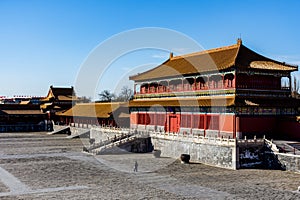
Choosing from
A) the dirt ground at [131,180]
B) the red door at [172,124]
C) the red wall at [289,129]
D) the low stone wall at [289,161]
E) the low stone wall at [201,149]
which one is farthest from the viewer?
the red door at [172,124]

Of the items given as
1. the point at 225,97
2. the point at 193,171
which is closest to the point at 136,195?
the point at 193,171

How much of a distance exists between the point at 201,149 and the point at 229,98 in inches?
195

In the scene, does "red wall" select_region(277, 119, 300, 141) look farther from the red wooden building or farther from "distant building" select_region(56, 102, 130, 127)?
"distant building" select_region(56, 102, 130, 127)

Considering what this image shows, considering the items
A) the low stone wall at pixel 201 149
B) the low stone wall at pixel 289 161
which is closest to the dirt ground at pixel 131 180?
the low stone wall at pixel 289 161

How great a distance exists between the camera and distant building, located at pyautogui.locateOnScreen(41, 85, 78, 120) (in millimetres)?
75562

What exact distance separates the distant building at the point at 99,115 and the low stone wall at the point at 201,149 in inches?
618

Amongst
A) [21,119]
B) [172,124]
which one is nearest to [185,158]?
[172,124]

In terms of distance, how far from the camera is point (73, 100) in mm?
80188

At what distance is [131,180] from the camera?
2475 centimetres

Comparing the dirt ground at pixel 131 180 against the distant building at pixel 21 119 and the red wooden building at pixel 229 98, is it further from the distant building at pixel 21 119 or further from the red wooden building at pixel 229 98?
the distant building at pixel 21 119

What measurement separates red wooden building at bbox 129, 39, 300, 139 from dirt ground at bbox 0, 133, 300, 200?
16.1ft

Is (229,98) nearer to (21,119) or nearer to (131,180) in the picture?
(131,180)

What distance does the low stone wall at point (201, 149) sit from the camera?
2898cm

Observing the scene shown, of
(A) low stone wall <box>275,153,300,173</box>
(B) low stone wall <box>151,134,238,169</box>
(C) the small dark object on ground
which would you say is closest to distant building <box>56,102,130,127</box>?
(B) low stone wall <box>151,134,238,169</box>
